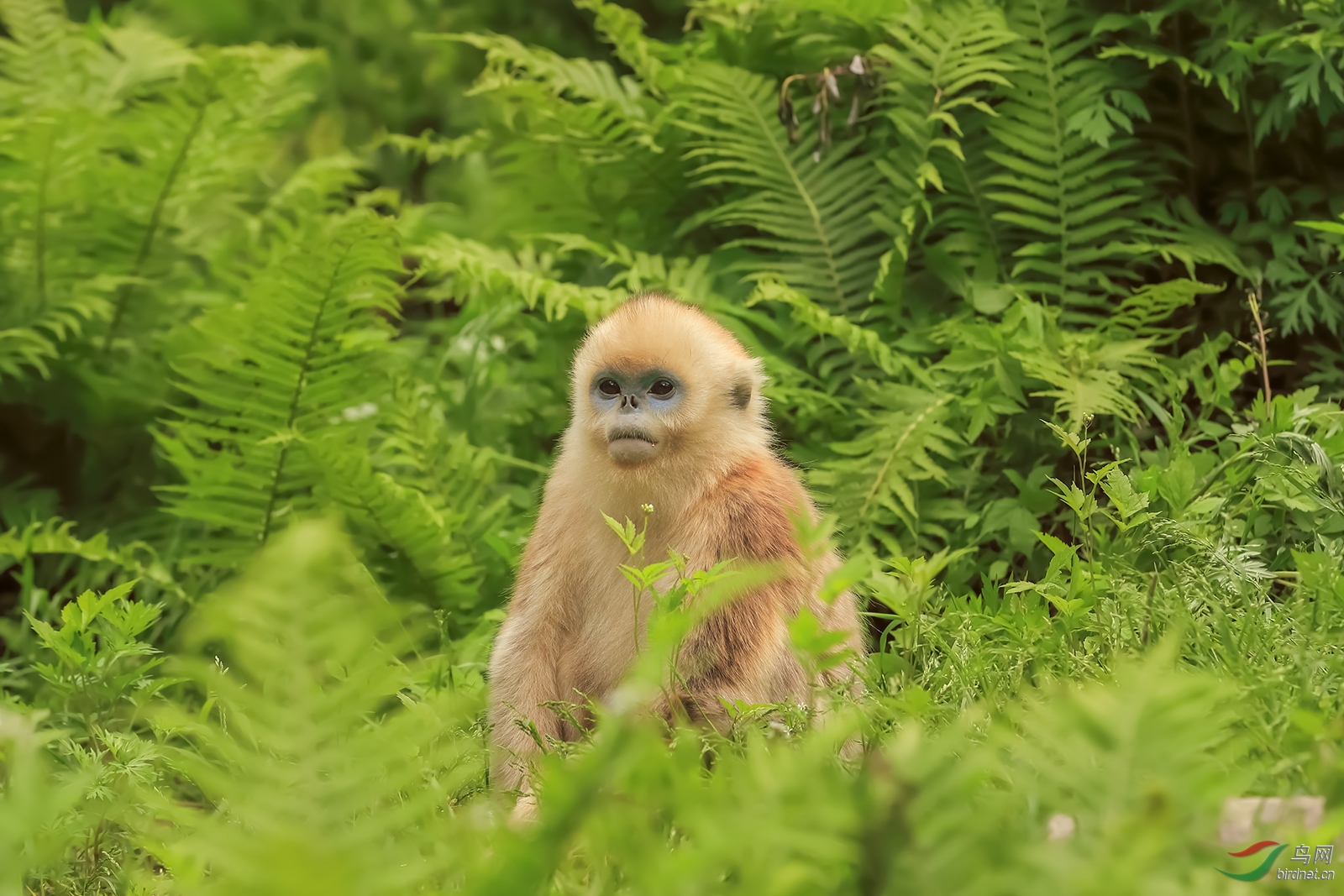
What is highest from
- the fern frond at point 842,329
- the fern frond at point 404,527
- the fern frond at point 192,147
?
the fern frond at point 842,329

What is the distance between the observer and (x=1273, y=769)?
78.2 inches

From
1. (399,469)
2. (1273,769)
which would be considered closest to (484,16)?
(399,469)

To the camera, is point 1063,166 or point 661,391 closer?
point 661,391

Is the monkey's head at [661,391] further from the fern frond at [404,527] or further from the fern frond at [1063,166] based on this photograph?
the fern frond at [1063,166]

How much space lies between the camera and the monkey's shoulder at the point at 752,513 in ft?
10.9

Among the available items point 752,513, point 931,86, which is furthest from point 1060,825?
point 931,86

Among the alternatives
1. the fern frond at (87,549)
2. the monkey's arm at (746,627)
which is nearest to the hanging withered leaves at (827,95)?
the monkey's arm at (746,627)

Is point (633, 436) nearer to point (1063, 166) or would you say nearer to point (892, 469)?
point (892, 469)

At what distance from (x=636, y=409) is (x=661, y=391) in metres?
0.12

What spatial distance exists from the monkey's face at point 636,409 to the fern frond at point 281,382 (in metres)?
1.84

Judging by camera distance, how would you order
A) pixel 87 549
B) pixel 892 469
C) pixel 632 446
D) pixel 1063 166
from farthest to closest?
pixel 87 549 < pixel 1063 166 < pixel 892 469 < pixel 632 446

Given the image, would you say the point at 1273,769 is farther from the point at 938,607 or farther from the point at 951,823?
the point at 938,607

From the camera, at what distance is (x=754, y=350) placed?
4973 mm

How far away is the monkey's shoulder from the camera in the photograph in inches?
130
